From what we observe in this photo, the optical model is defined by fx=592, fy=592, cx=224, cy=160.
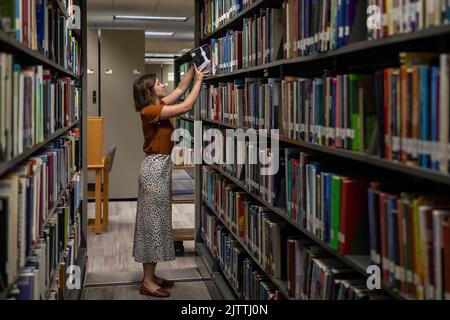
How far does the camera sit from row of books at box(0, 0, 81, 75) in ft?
5.41

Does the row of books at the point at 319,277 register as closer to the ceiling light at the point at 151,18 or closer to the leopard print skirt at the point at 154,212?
the leopard print skirt at the point at 154,212

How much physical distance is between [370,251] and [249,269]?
1431 millimetres

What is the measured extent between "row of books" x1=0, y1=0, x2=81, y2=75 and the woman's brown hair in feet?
1.52

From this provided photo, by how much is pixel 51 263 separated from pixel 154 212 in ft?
4.25

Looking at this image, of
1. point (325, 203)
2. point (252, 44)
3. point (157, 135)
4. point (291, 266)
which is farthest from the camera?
point (157, 135)

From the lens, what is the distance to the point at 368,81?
5.81ft

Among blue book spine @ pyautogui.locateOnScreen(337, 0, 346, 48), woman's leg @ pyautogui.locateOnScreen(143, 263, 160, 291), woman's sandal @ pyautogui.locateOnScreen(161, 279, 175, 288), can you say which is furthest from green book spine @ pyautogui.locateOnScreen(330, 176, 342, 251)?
woman's sandal @ pyautogui.locateOnScreen(161, 279, 175, 288)

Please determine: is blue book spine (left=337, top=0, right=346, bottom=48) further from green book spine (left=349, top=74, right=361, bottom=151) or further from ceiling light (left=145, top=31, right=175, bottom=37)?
ceiling light (left=145, top=31, right=175, bottom=37)

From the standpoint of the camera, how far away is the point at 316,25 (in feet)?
6.93

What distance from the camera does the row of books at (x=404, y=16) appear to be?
4.36 ft

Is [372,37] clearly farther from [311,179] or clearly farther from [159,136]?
[159,136]

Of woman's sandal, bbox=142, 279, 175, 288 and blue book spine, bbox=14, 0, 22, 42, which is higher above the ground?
blue book spine, bbox=14, 0, 22, 42

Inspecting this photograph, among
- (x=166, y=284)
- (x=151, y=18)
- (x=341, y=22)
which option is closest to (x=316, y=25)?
(x=341, y=22)

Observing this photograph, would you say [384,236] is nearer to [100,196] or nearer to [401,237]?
[401,237]
